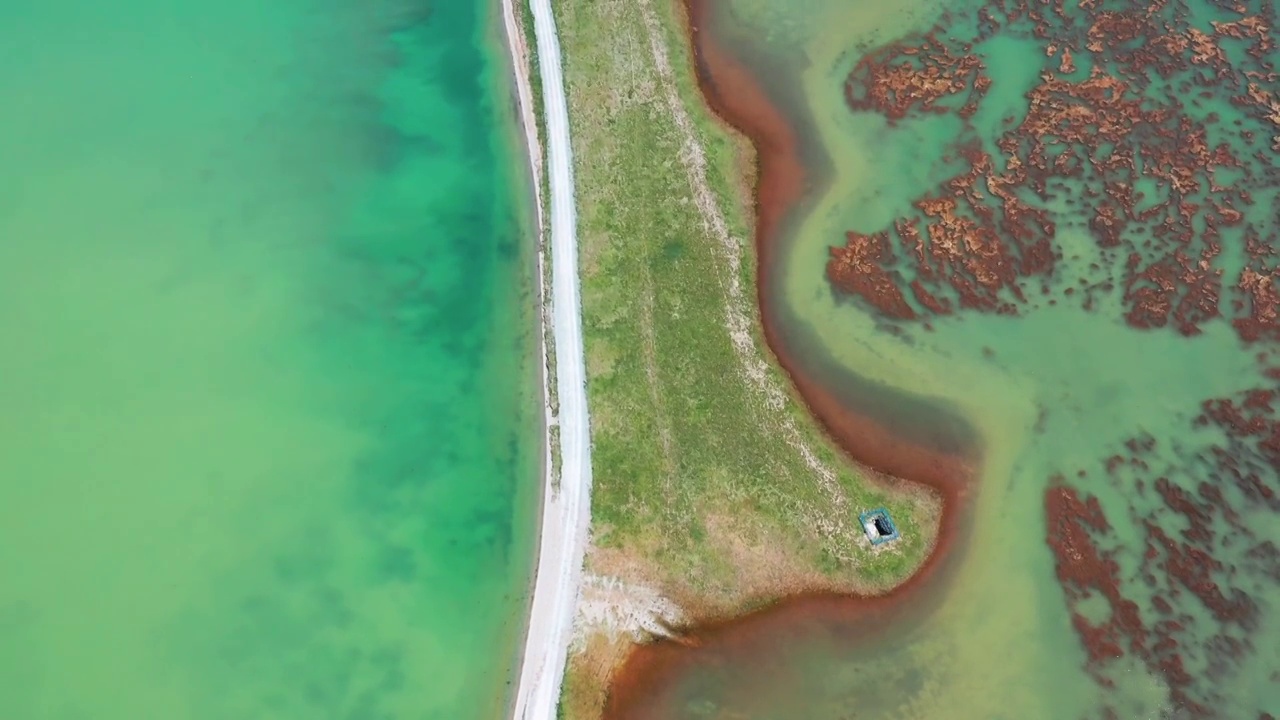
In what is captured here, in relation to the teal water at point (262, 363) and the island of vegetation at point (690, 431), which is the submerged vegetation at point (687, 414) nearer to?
the island of vegetation at point (690, 431)

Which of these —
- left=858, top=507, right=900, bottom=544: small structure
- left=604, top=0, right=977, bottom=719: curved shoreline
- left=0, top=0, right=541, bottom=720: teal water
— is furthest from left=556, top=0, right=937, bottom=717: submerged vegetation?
left=0, top=0, right=541, bottom=720: teal water

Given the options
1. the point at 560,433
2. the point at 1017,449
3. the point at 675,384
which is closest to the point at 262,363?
the point at 560,433

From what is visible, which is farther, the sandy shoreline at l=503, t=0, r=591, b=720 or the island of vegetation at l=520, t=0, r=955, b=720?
the island of vegetation at l=520, t=0, r=955, b=720

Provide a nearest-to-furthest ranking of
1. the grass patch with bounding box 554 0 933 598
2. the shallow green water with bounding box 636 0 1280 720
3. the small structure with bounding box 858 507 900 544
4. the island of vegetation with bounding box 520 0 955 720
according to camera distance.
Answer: the shallow green water with bounding box 636 0 1280 720, the island of vegetation with bounding box 520 0 955 720, the small structure with bounding box 858 507 900 544, the grass patch with bounding box 554 0 933 598

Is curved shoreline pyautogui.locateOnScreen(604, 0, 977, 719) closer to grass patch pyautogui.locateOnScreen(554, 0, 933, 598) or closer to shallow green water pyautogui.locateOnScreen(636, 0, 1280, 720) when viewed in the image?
shallow green water pyautogui.locateOnScreen(636, 0, 1280, 720)

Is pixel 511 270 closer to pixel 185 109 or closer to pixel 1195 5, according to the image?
pixel 185 109

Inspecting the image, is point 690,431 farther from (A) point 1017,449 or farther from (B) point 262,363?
(B) point 262,363

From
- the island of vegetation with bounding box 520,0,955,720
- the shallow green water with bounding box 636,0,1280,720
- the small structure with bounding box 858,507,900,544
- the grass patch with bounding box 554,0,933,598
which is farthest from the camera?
the grass patch with bounding box 554,0,933,598
